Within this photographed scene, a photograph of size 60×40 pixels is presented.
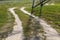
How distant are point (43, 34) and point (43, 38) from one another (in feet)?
5.01

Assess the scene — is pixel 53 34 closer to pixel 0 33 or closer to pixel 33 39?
pixel 33 39

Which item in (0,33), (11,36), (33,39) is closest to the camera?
(33,39)

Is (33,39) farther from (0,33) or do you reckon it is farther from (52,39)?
(0,33)

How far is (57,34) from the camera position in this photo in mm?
15914

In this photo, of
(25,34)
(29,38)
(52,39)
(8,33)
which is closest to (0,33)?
(8,33)

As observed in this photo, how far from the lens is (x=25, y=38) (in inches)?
559

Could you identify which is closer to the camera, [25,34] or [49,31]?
[25,34]

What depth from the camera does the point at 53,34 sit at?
1591cm

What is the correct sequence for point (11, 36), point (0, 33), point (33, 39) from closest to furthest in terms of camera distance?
point (33, 39) → point (11, 36) → point (0, 33)

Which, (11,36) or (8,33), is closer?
(11,36)

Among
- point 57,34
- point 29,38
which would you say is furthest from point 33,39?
point 57,34

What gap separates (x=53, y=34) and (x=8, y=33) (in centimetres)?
313

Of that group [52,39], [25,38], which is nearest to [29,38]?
[25,38]

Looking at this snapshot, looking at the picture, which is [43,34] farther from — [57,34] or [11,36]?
A: [11,36]
